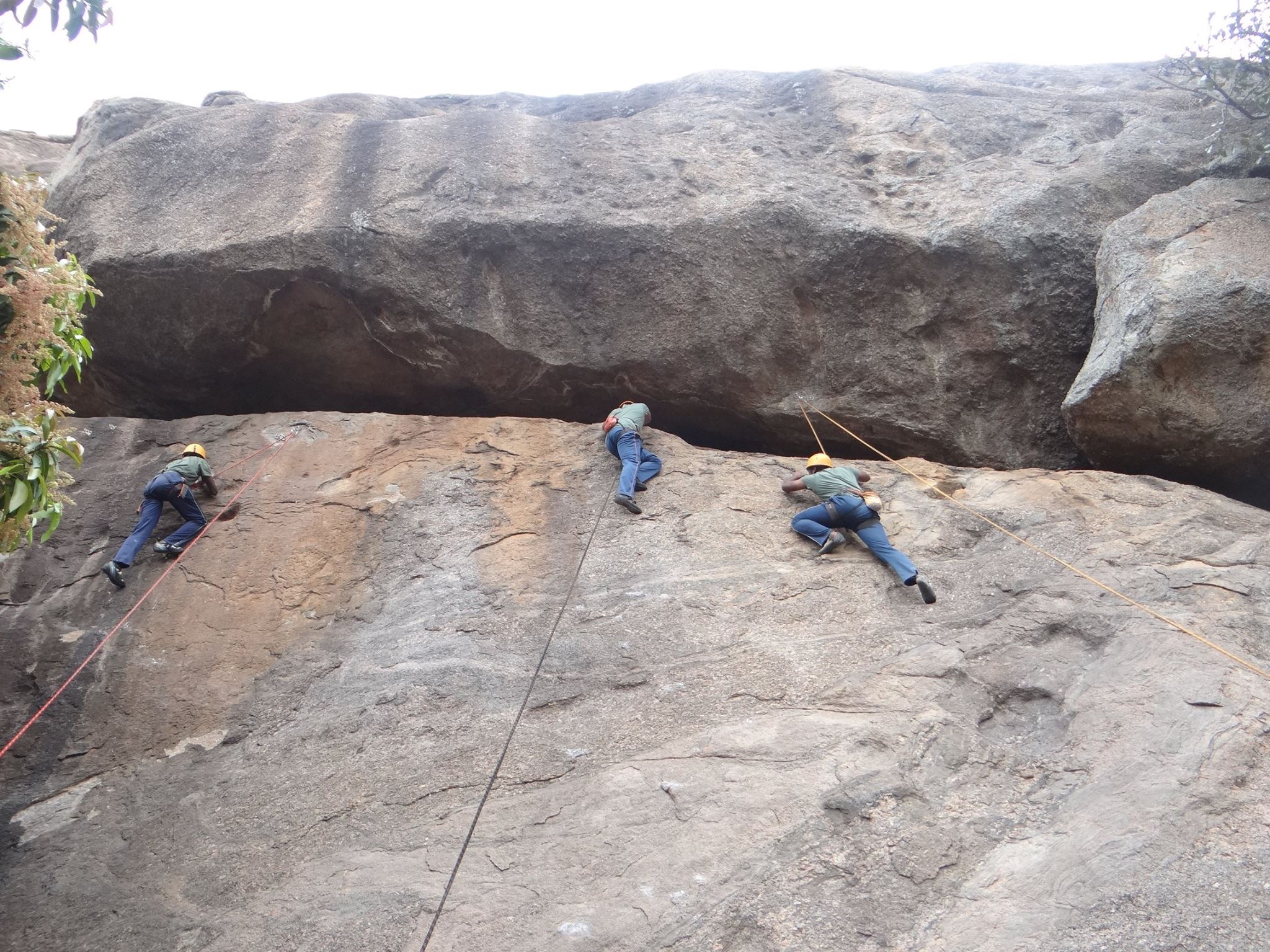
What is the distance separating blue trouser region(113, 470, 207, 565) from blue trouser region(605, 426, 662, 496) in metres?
2.98

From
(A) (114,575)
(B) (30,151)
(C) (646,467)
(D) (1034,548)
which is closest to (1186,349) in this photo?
(D) (1034,548)

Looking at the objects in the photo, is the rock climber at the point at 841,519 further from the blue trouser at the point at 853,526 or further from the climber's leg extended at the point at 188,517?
the climber's leg extended at the point at 188,517

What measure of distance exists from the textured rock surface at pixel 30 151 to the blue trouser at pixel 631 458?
8.22 metres

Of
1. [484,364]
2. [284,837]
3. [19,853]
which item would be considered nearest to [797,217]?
[484,364]

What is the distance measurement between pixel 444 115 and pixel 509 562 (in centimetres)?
486

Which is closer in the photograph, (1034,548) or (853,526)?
(1034,548)

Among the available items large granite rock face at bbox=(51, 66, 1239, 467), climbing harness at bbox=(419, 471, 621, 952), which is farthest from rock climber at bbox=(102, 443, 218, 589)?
climbing harness at bbox=(419, 471, 621, 952)

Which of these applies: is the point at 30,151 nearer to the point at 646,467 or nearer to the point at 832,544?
the point at 646,467

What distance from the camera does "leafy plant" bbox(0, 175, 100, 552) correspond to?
439 centimetres

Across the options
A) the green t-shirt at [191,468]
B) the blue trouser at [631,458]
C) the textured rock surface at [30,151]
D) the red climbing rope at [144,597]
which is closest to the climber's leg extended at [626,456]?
the blue trouser at [631,458]

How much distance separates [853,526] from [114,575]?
482 centimetres

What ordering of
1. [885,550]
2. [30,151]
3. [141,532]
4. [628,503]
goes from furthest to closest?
[30,151] < [628,503] < [141,532] < [885,550]

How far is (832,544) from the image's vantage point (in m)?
6.07

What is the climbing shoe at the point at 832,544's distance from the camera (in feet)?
19.9
